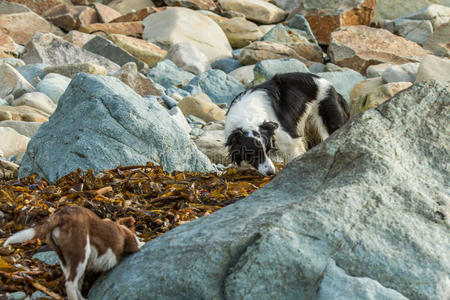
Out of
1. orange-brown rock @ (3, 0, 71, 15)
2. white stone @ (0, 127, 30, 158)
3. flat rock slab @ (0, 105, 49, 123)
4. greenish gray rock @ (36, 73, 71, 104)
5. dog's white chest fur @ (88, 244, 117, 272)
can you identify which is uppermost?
dog's white chest fur @ (88, 244, 117, 272)

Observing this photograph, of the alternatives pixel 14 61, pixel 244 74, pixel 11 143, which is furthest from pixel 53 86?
pixel 244 74

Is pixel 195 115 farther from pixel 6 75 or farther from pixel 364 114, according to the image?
pixel 364 114

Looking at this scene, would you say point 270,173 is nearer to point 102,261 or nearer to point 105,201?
point 105,201

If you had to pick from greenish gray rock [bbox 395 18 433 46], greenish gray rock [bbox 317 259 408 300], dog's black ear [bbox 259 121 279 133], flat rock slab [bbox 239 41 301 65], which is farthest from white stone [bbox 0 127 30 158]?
greenish gray rock [bbox 395 18 433 46]

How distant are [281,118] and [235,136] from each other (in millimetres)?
1008

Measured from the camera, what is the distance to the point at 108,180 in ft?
16.8

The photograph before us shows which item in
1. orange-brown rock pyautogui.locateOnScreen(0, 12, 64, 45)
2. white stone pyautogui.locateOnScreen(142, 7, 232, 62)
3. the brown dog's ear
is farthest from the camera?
white stone pyautogui.locateOnScreen(142, 7, 232, 62)

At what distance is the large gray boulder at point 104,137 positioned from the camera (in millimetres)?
5906

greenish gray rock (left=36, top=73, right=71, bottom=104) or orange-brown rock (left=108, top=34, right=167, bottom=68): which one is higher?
greenish gray rock (left=36, top=73, right=71, bottom=104)

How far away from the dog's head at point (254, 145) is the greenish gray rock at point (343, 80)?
7977 millimetres

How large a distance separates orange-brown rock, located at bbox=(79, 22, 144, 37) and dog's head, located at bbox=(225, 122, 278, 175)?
43.9 feet

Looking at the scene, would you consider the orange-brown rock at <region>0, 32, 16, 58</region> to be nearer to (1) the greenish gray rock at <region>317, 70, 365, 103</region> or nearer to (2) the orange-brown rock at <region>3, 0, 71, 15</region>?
(2) the orange-brown rock at <region>3, 0, 71, 15</region>

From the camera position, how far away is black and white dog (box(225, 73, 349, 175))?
7.42 m

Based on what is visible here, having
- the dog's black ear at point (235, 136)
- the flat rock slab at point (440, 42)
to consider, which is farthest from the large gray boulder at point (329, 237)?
the flat rock slab at point (440, 42)
